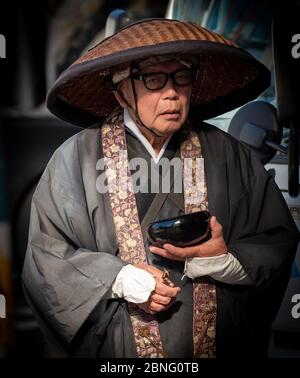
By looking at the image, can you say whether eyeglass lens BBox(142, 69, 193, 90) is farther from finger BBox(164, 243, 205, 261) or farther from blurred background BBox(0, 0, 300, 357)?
finger BBox(164, 243, 205, 261)

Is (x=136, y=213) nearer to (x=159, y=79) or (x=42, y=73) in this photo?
(x=159, y=79)

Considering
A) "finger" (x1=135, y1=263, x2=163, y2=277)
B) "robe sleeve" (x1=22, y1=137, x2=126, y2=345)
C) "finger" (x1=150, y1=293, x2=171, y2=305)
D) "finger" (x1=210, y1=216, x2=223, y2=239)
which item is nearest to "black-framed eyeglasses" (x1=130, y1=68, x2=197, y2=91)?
"robe sleeve" (x1=22, y1=137, x2=126, y2=345)

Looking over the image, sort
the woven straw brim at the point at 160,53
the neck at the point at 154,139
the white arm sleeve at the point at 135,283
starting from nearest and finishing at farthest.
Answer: the woven straw brim at the point at 160,53 < the white arm sleeve at the point at 135,283 < the neck at the point at 154,139

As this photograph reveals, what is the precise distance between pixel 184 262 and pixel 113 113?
2.09 ft

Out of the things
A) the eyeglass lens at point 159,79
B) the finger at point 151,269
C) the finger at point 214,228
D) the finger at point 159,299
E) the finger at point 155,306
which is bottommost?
the finger at point 155,306

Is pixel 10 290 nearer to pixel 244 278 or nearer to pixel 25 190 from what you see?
pixel 25 190

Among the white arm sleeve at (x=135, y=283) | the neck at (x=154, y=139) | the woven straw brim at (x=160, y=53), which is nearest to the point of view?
the woven straw brim at (x=160, y=53)

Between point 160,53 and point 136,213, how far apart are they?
0.60 meters

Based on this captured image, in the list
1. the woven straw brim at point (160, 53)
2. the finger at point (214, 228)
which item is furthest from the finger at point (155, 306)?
the woven straw brim at point (160, 53)

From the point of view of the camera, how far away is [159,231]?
2.31 meters

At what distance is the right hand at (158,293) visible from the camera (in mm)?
2322

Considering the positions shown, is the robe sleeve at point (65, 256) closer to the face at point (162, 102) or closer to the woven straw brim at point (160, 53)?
the woven straw brim at point (160, 53)

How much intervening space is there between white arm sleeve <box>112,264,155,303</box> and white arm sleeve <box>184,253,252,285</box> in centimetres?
17

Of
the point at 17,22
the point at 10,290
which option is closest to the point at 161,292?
the point at 10,290
